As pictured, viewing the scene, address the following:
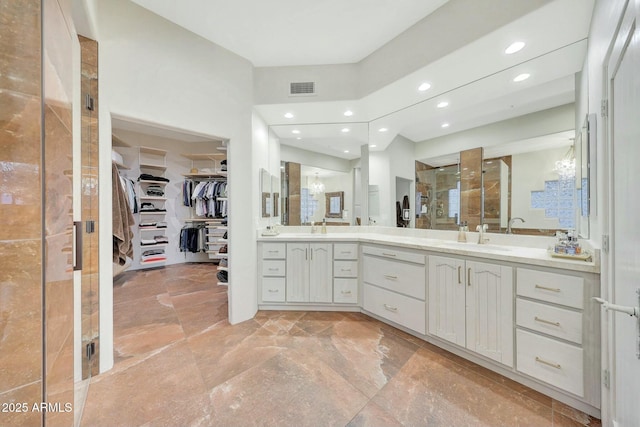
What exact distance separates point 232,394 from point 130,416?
56 cm

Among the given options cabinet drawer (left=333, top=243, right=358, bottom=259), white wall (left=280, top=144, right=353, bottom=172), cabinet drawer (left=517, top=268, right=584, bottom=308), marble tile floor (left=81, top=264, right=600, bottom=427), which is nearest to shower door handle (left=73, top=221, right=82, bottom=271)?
marble tile floor (left=81, top=264, right=600, bottom=427)

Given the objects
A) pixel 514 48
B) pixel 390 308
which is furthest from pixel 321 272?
pixel 514 48

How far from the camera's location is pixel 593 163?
53.8 inches

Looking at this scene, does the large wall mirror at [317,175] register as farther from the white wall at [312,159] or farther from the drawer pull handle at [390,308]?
the drawer pull handle at [390,308]

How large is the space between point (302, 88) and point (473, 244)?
8.02ft

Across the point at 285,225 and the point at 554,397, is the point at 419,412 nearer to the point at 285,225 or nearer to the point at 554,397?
the point at 554,397

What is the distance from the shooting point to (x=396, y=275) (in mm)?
2303

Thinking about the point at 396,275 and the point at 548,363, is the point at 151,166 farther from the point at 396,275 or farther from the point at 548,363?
the point at 548,363

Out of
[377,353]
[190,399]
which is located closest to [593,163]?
[377,353]

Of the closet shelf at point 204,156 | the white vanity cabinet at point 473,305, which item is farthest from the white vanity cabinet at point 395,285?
the closet shelf at point 204,156

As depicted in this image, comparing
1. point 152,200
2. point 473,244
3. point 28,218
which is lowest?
point 473,244

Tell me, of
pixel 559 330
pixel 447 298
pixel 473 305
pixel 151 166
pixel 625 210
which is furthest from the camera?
pixel 151 166

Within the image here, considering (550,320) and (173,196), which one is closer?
(550,320)

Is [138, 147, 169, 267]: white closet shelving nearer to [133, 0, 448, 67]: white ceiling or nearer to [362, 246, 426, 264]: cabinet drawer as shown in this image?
[133, 0, 448, 67]: white ceiling
